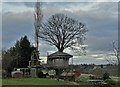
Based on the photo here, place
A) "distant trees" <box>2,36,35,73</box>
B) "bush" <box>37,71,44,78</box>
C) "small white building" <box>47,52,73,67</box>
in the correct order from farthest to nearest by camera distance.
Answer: "distant trees" <box>2,36,35,73</box> < "small white building" <box>47,52,73,67</box> < "bush" <box>37,71,44,78</box>

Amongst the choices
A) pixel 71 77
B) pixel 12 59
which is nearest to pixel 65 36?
pixel 12 59

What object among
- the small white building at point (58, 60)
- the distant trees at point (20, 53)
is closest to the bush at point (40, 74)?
the small white building at point (58, 60)

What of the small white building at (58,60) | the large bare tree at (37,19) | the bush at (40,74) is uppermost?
the large bare tree at (37,19)

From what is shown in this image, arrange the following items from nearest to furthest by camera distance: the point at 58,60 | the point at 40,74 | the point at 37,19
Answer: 1. the point at 40,74
2. the point at 58,60
3. the point at 37,19

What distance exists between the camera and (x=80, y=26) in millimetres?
48844

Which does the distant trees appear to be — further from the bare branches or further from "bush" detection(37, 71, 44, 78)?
"bush" detection(37, 71, 44, 78)

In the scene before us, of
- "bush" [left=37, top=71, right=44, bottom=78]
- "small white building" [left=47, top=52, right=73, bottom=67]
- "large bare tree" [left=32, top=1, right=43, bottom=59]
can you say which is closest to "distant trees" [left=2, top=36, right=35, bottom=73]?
"large bare tree" [left=32, top=1, right=43, bottom=59]

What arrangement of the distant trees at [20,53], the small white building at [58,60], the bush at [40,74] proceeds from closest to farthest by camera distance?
the bush at [40,74] → the small white building at [58,60] → the distant trees at [20,53]

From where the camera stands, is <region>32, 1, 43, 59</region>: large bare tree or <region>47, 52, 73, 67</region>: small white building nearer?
<region>47, 52, 73, 67</region>: small white building

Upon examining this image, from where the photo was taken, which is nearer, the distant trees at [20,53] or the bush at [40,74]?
the bush at [40,74]

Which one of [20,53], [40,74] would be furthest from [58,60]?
[20,53]

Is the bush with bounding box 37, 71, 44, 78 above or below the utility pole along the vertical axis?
below

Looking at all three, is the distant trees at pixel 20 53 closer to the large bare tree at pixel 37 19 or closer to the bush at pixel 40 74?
the large bare tree at pixel 37 19

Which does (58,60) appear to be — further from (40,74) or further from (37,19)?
(37,19)
